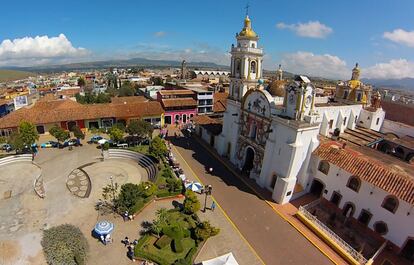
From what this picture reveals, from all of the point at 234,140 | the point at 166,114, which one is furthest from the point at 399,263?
the point at 166,114

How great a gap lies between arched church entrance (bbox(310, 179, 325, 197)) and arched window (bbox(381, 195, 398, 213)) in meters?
6.29

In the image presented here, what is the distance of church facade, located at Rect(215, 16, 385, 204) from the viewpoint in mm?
25469

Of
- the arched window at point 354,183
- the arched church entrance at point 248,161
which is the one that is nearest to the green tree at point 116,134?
the arched church entrance at point 248,161

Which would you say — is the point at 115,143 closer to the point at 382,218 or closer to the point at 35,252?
the point at 35,252

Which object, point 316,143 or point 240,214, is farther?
point 316,143

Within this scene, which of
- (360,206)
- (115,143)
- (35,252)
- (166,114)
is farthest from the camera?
(166,114)

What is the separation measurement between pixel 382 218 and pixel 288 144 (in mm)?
10458

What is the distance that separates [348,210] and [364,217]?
62.2 inches

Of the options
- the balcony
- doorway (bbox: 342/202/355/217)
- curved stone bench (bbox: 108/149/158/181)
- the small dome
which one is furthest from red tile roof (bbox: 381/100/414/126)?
curved stone bench (bbox: 108/149/158/181)

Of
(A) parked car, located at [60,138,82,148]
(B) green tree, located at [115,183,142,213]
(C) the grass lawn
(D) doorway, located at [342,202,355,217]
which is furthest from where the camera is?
(A) parked car, located at [60,138,82,148]

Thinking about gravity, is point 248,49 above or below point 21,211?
above

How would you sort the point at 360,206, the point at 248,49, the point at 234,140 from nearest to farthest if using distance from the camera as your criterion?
the point at 360,206 → the point at 248,49 → the point at 234,140

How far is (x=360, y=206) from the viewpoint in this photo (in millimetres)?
23406

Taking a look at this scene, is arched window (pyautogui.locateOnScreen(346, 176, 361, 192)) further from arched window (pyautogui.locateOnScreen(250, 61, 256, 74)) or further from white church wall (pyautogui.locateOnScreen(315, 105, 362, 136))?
arched window (pyautogui.locateOnScreen(250, 61, 256, 74))
